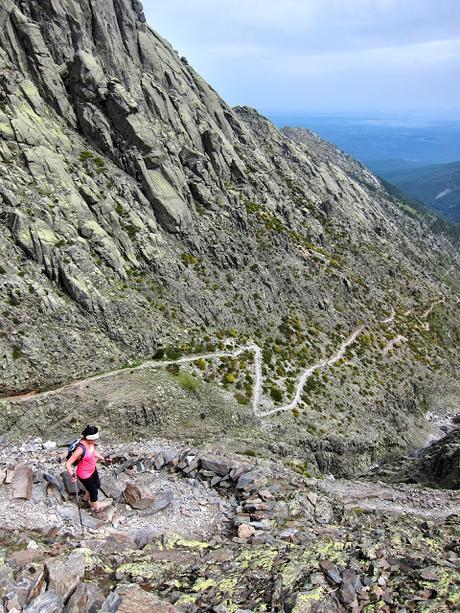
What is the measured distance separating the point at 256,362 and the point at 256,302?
14416 millimetres

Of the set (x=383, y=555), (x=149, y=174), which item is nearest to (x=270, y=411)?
(x=383, y=555)

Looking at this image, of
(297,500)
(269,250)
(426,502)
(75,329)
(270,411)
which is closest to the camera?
(297,500)

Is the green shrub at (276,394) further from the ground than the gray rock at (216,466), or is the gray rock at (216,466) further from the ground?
the gray rock at (216,466)

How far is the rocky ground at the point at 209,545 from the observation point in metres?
15.8

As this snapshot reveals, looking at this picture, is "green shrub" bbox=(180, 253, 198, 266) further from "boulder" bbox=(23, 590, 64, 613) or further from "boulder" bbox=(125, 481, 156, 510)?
"boulder" bbox=(23, 590, 64, 613)

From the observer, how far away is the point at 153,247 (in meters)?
65.2

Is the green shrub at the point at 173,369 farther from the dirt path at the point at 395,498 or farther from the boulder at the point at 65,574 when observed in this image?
the boulder at the point at 65,574

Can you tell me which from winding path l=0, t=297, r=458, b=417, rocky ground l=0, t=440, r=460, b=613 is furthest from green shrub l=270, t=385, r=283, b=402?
rocky ground l=0, t=440, r=460, b=613

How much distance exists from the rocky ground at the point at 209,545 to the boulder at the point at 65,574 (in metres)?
0.04

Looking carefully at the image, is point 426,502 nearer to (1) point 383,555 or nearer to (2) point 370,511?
(2) point 370,511

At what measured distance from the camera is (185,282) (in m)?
66.0

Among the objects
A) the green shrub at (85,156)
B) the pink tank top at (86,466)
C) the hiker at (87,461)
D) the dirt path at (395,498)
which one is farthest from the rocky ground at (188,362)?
the pink tank top at (86,466)

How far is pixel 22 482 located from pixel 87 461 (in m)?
5.54

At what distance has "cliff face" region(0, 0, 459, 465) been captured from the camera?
50500 mm
